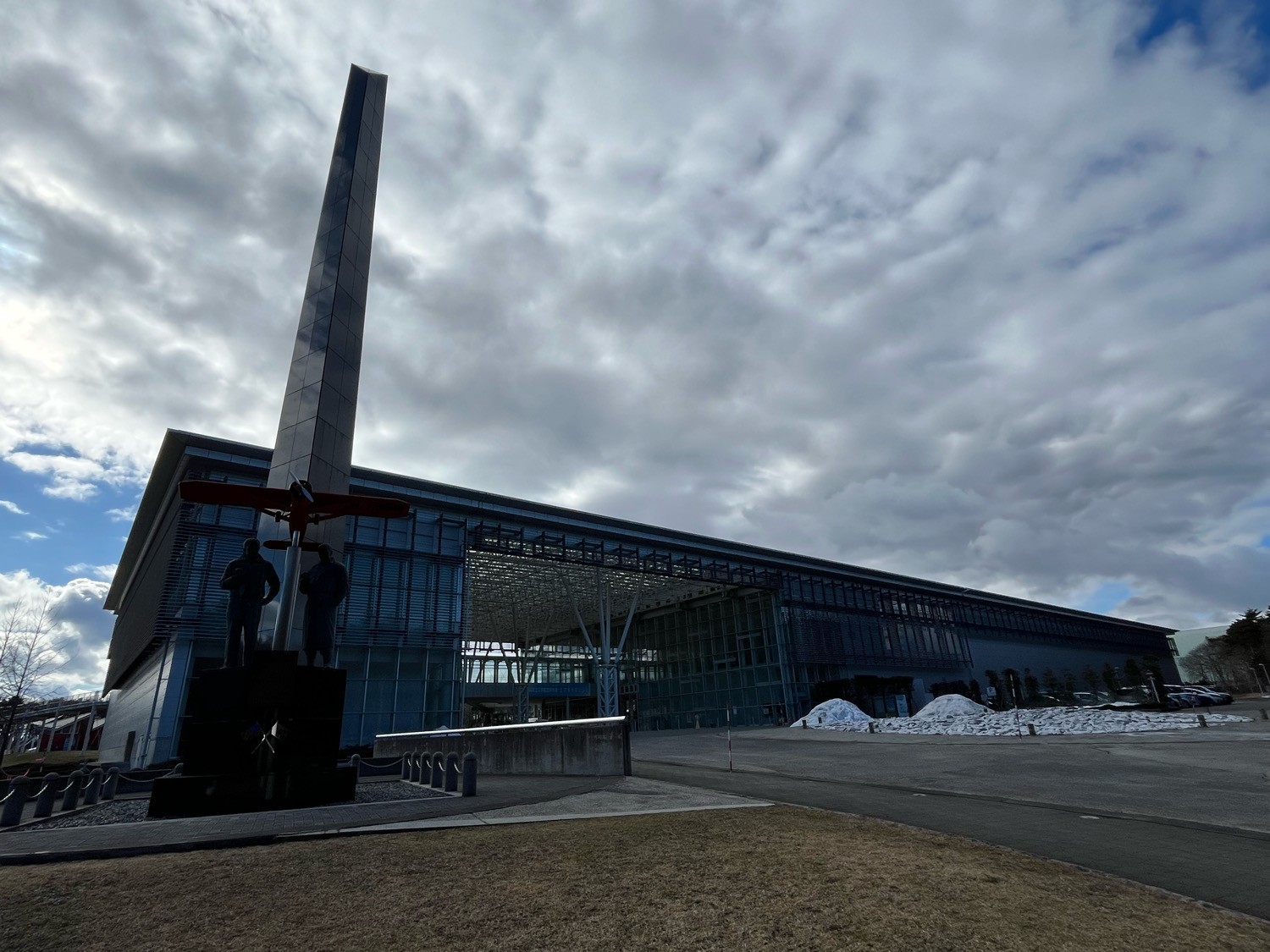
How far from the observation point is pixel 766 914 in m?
6.27

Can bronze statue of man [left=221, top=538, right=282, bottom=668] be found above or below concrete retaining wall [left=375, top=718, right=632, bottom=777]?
above

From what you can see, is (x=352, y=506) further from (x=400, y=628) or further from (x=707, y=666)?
(x=707, y=666)

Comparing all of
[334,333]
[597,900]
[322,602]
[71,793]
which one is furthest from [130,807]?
[597,900]

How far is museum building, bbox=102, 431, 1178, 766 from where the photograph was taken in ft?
124

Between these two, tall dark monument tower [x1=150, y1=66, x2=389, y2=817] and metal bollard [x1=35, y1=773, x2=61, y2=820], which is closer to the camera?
metal bollard [x1=35, y1=773, x2=61, y2=820]

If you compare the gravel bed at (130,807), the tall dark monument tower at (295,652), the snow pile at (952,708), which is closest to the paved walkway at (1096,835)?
the gravel bed at (130,807)

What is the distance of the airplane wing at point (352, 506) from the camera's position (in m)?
16.7

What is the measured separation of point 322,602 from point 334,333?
830 centimetres

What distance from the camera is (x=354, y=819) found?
11.6 metres

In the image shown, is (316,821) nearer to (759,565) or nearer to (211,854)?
(211,854)

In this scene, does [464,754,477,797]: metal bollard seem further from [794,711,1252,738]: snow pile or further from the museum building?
[794,711,1252,738]: snow pile

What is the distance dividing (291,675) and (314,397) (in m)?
7.81

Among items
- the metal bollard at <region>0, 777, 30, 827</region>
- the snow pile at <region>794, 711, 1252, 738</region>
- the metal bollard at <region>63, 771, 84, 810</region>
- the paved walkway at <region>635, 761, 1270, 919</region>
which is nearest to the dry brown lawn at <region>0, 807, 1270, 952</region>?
the paved walkway at <region>635, 761, 1270, 919</region>

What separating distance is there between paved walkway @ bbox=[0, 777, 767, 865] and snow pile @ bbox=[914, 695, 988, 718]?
40.4m
